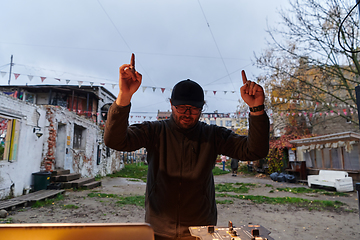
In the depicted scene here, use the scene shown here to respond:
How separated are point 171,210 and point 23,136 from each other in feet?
27.7

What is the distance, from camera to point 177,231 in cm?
148

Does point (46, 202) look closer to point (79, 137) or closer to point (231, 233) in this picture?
point (79, 137)

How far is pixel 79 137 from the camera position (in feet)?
44.5

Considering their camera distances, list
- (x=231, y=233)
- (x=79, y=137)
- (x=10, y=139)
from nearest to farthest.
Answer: (x=231, y=233) → (x=10, y=139) → (x=79, y=137)

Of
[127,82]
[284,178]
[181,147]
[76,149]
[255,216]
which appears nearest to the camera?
[127,82]

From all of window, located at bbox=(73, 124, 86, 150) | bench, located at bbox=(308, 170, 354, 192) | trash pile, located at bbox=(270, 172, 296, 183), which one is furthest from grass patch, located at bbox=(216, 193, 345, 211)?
window, located at bbox=(73, 124, 86, 150)

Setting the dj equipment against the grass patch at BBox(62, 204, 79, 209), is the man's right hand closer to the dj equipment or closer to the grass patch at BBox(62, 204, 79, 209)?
the dj equipment

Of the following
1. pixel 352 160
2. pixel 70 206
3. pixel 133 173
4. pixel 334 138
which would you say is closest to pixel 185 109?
pixel 70 206

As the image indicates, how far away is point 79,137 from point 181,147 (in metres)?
13.3

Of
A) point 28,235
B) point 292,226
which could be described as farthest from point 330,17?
point 28,235

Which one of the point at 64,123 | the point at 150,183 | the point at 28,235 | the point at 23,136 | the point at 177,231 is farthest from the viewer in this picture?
the point at 64,123

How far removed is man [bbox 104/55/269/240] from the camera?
1454mm

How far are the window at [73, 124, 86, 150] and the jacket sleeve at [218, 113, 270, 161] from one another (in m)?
12.7

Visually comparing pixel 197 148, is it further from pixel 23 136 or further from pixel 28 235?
pixel 23 136
